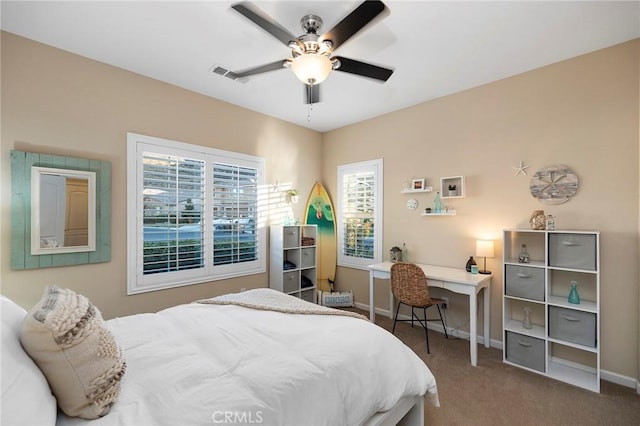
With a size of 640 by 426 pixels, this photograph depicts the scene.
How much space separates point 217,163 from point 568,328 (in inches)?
154

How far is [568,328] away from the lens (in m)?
2.37

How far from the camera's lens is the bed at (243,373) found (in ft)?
3.16

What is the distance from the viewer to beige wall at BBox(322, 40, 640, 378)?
2.30 meters

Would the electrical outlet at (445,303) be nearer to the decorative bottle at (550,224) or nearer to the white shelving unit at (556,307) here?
the white shelving unit at (556,307)

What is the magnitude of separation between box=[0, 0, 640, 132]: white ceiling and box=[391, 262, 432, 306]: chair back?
2.01m

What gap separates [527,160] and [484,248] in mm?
983

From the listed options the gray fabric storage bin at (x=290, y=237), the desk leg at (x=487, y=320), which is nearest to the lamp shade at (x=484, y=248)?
the desk leg at (x=487, y=320)

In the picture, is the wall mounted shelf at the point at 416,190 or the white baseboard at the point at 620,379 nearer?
the white baseboard at the point at 620,379

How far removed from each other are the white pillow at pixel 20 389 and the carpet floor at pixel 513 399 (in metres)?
2.05

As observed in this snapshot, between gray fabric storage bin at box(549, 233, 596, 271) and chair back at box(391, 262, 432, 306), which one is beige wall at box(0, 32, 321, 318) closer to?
chair back at box(391, 262, 432, 306)

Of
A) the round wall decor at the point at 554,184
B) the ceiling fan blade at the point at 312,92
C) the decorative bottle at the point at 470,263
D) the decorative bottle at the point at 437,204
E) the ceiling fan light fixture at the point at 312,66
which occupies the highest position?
the ceiling fan blade at the point at 312,92

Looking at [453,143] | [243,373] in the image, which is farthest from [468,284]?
[243,373]

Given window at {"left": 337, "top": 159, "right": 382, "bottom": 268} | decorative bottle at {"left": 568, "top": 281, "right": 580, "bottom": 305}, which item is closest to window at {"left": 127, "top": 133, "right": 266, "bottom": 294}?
window at {"left": 337, "top": 159, "right": 382, "bottom": 268}

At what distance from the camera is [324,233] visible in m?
4.52
